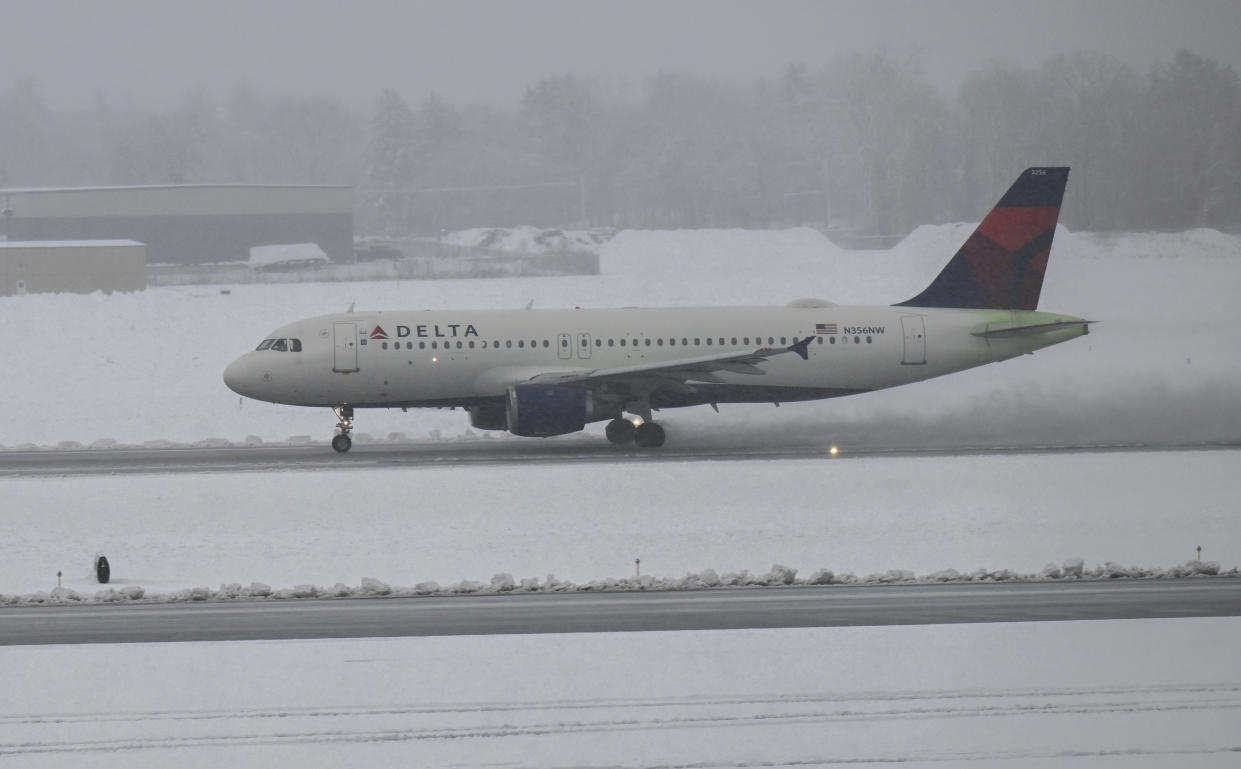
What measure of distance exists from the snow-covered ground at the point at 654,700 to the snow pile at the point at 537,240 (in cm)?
7980

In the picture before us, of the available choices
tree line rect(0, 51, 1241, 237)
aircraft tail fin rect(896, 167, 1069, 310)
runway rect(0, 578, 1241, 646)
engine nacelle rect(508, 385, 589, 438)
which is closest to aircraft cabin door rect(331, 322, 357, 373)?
engine nacelle rect(508, 385, 589, 438)

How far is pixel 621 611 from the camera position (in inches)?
783

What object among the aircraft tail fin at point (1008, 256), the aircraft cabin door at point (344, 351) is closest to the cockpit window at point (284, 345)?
the aircraft cabin door at point (344, 351)

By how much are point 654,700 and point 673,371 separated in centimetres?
1946

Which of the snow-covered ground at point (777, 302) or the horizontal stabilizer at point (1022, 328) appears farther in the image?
the snow-covered ground at point (777, 302)

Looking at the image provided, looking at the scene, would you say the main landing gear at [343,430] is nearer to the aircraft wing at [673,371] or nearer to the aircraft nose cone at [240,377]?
the aircraft nose cone at [240,377]

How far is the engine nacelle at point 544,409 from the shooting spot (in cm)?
3425

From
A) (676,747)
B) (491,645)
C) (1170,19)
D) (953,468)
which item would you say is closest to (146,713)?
(491,645)

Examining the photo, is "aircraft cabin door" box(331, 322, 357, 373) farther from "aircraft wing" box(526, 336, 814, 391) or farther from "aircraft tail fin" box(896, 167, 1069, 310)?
"aircraft tail fin" box(896, 167, 1069, 310)

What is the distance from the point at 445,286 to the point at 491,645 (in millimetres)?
57160

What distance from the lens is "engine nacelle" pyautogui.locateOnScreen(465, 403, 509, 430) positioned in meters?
36.6

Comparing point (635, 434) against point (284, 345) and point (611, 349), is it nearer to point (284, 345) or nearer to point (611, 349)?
point (611, 349)

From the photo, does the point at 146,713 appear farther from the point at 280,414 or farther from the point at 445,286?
the point at 445,286

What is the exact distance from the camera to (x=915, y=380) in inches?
1496
